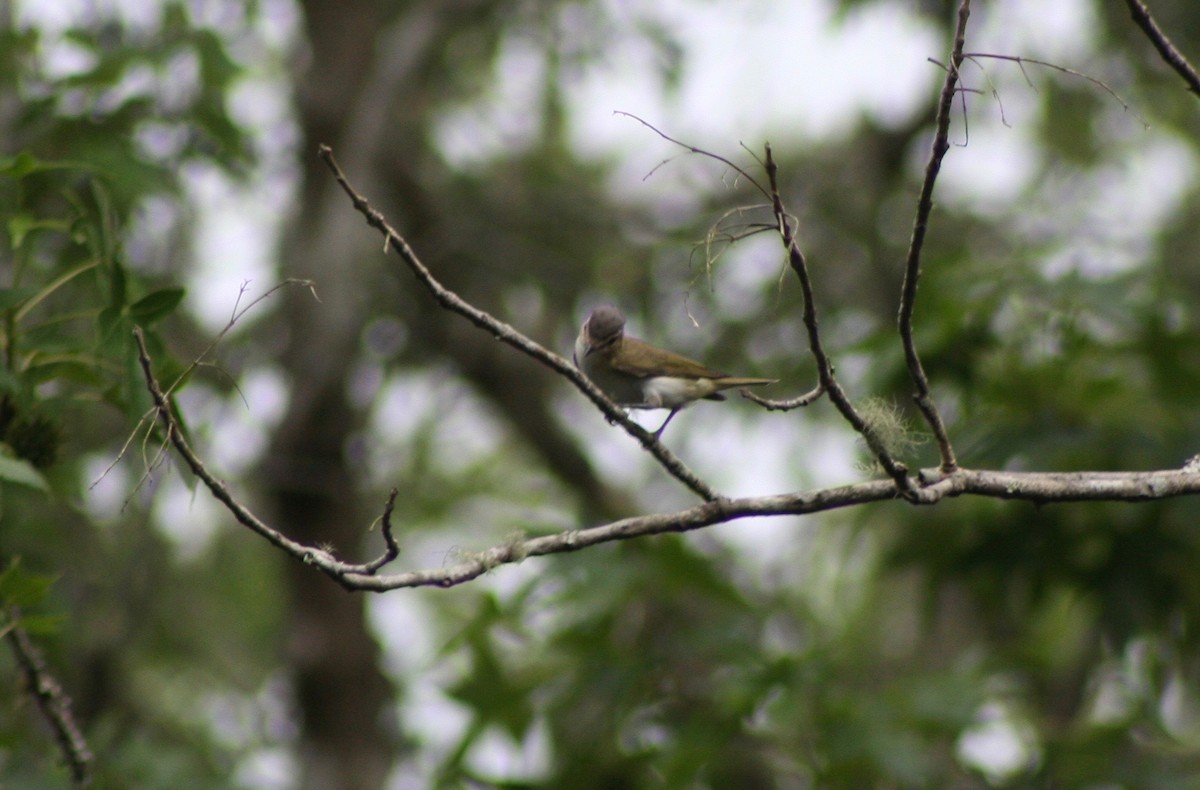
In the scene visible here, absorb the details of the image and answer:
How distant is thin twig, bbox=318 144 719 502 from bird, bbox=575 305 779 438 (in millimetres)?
1439

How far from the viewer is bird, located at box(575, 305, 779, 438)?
433 cm

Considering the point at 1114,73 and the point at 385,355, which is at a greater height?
the point at 1114,73

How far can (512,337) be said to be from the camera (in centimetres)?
259

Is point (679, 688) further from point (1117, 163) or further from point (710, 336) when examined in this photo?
point (1117, 163)

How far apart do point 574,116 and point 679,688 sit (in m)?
7.23

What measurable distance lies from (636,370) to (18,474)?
211 centimetres

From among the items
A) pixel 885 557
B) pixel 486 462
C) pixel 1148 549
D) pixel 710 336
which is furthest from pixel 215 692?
pixel 1148 549

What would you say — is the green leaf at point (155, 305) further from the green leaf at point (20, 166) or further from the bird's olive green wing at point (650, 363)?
the bird's olive green wing at point (650, 363)

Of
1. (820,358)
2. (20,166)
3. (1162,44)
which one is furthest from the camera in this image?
(20,166)

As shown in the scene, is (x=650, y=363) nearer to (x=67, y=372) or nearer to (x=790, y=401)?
(x=790, y=401)

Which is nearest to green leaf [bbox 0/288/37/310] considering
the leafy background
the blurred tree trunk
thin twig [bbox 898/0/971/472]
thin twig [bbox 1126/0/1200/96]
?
the leafy background

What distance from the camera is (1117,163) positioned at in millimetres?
11930

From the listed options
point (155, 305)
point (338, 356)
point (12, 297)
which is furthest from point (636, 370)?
point (338, 356)

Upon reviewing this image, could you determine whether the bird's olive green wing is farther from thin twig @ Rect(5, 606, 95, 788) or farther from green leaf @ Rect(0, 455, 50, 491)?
thin twig @ Rect(5, 606, 95, 788)
